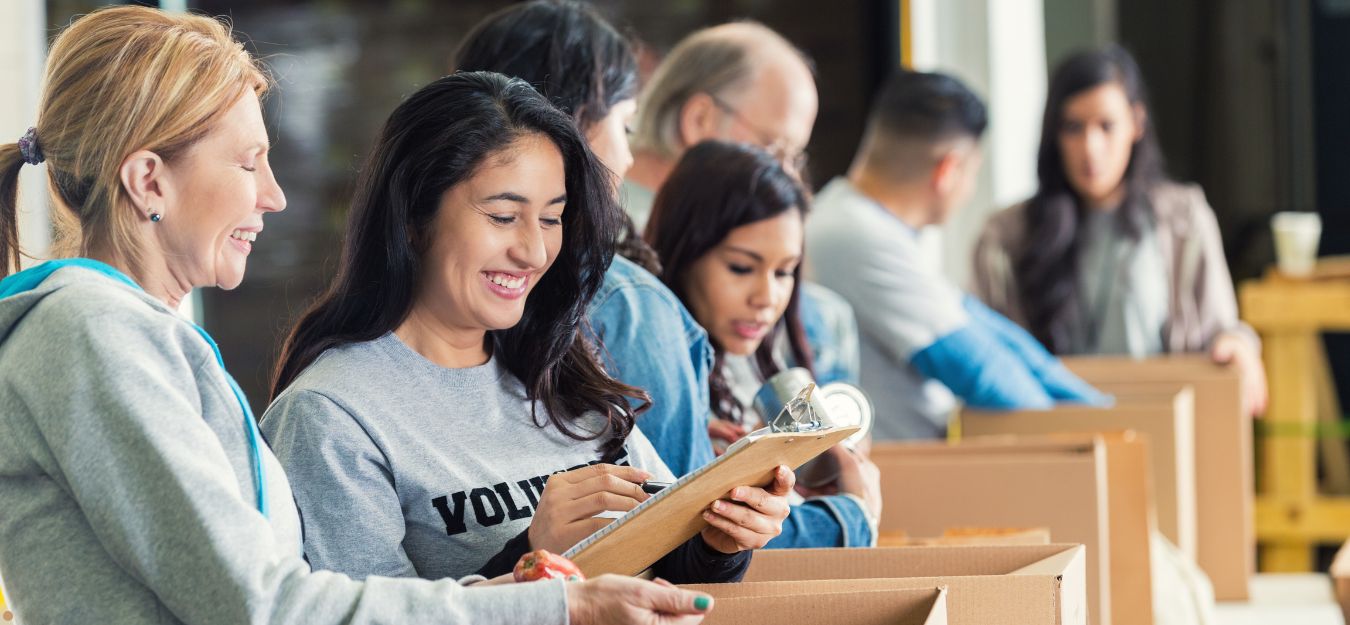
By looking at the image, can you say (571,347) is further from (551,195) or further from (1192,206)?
(1192,206)

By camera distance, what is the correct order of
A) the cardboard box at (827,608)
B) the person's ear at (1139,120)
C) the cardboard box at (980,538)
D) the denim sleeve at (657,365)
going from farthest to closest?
the person's ear at (1139,120) → the cardboard box at (980,538) → the denim sleeve at (657,365) → the cardboard box at (827,608)

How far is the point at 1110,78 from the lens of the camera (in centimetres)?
405

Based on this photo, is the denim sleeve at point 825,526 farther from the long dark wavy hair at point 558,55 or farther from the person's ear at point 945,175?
the person's ear at point 945,175

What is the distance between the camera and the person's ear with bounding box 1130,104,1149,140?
13.3 feet

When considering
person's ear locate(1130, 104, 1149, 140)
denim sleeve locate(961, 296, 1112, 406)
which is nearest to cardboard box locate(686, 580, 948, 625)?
denim sleeve locate(961, 296, 1112, 406)

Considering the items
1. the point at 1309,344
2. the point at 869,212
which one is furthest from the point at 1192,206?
the point at 869,212

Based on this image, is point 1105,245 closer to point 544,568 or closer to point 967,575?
point 967,575

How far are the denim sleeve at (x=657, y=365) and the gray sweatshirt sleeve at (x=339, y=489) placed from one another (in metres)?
0.42

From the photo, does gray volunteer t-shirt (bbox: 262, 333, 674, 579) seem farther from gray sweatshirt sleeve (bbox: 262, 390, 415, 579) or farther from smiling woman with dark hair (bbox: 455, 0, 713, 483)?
smiling woman with dark hair (bbox: 455, 0, 713, 483)

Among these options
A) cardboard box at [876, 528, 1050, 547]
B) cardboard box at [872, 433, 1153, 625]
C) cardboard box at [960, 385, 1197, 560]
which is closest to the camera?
cardboard box at [876, 528, 1050, 547]

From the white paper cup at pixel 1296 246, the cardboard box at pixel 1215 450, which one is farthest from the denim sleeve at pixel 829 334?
the white paper cup at pixel 1296 246

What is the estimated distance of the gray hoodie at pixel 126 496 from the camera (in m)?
1.10

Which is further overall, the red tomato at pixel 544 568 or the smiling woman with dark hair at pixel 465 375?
the smiling woman with dark hair at pixel 465 375

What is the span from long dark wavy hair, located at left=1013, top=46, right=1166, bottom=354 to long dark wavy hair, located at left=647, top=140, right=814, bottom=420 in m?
1.88
